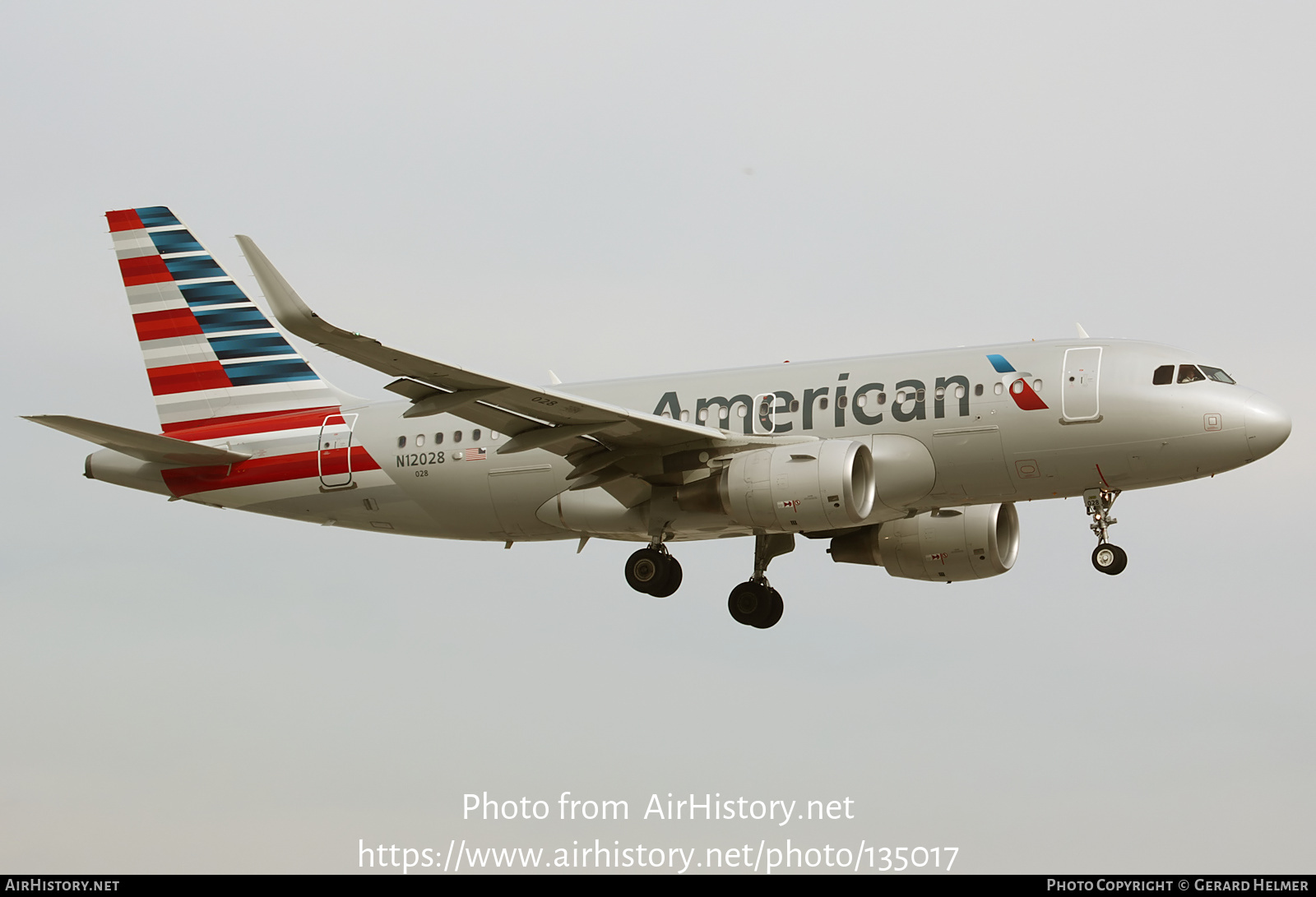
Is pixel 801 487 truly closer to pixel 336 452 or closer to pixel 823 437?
pixel 823 437

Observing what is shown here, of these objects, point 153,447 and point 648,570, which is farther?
point 153,447

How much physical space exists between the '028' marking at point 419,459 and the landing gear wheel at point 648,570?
440 cm

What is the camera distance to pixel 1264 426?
26.3 metres

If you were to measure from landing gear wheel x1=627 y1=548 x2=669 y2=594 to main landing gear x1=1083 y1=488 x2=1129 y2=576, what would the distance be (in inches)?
304

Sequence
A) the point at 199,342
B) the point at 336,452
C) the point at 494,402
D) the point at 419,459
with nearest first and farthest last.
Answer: the point at 494,402 → the point at 419,459 → the point at 336,452 → the point at 199,342

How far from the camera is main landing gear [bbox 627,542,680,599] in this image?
29.3m

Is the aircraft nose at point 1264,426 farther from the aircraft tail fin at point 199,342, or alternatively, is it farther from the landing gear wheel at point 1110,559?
the aircraft tail fin at point 199,342

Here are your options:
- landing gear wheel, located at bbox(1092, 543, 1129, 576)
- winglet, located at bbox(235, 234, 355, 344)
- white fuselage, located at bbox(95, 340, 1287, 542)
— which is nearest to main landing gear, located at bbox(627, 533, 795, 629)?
white fuselage, located at bbox(95, 340, 1287, 542)

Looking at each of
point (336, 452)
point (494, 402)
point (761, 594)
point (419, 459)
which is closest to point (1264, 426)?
point (761, 594)

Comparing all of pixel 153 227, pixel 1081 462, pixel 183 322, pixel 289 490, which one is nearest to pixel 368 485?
pixel 289 490

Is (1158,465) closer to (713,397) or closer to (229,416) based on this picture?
(713,397)

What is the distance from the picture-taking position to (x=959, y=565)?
31891 millimetres

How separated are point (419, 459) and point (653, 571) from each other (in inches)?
207

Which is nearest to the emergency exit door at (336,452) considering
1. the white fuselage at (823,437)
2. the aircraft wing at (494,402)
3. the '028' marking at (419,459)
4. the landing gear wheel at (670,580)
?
the white fuselage at (823,437)
